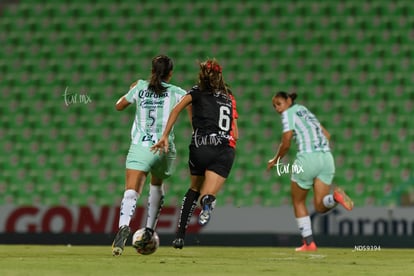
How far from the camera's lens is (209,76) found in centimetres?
853

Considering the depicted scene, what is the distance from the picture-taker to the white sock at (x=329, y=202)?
10.8 meters

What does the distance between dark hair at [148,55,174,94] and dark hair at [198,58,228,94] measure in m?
0.30

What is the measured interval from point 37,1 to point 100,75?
1996 mm

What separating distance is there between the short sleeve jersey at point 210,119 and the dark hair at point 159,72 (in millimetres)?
278

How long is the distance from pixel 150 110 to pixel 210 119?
545mm

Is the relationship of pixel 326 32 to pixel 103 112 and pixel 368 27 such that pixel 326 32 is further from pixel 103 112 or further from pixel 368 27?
pixel 103 112

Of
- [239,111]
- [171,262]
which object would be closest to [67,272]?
[171,262]

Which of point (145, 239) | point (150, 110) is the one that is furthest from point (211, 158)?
point (145, 239)

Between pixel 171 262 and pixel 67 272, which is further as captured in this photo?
pixel 171 262

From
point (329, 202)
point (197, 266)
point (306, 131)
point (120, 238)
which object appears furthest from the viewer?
point (306, 131)

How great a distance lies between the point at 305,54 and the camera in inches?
643

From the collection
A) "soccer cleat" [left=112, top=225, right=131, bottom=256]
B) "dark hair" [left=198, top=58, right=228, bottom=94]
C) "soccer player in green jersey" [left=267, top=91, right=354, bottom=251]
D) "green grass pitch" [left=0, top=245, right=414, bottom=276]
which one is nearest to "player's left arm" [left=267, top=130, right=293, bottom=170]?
"soccer player in green jersey" [left=267, top=91, right=354, bottom=251]

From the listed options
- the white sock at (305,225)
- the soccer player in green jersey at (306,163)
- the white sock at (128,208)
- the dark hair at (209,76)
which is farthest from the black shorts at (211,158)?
the white sock at (305,225)

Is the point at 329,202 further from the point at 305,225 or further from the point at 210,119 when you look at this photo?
the point at 210,119
